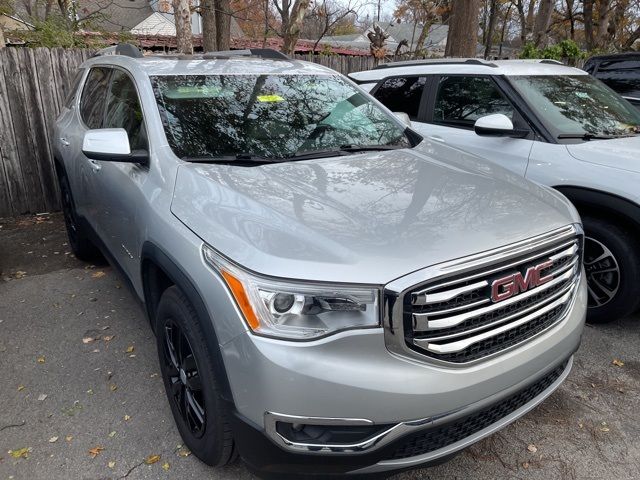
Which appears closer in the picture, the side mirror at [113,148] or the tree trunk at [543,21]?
the side mirror at [113,148]

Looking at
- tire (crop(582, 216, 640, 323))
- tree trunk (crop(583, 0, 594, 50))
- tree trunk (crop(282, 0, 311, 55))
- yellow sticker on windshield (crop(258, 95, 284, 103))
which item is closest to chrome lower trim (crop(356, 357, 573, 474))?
tire (crop(582, 216, 640, 323))

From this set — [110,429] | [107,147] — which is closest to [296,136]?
[107,147]

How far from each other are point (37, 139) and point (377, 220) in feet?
19.2

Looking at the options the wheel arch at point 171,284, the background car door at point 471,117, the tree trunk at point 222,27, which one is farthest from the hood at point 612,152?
the tree trunk at point 222,27

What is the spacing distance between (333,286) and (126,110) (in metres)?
2.29

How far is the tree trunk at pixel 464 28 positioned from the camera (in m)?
9.23

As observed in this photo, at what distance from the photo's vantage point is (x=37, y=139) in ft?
21.0

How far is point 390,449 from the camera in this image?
184 cm

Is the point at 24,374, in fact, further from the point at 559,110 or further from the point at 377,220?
the point at 559,110

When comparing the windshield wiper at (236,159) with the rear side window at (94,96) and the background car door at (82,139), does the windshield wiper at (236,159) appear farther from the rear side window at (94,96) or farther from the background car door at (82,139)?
the rear side window at (94,96)

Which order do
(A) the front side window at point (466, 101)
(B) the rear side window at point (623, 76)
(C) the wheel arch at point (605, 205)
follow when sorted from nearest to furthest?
(C) the wheel arch at point (605, 205), (A) the front side window at point (466, 101), (B) the rear side window at point (623, 76)

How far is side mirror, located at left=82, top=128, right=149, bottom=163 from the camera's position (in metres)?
2.77

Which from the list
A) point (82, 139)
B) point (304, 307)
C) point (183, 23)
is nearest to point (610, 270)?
point (304, 307)

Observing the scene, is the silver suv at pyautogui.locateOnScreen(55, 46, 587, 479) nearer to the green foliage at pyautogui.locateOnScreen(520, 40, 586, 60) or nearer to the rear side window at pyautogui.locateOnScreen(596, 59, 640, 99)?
the rear side window at pyautogui.locateOnScreen(596, 59, 640, 99)
